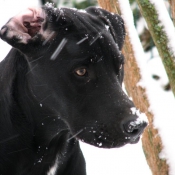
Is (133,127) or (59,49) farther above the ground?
(59,49)

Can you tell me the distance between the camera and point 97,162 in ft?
15.8

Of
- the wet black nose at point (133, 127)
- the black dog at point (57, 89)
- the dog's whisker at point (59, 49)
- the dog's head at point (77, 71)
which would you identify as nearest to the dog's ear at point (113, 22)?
the black dog at point (57, 89)

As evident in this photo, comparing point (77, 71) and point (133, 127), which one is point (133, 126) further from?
point (77, 71)

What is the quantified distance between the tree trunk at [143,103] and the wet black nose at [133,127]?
3.28 feet

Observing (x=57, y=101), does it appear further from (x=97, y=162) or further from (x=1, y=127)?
(x=97, y=162)

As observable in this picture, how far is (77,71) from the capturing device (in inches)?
110

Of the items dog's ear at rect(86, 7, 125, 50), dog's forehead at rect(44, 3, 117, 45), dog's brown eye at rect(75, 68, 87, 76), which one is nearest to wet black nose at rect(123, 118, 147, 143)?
dog's brown eye at rect(75, 68, 87, 76)

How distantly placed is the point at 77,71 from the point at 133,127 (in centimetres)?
47

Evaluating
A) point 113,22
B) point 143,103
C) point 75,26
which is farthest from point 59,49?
point 143,103

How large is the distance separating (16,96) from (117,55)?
697 mm

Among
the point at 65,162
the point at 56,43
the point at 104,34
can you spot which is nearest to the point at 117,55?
the point at 104,34

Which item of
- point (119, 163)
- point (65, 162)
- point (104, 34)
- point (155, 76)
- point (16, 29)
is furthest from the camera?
point (155, 76)

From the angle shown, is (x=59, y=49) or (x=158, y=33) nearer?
(x=59, y=49)

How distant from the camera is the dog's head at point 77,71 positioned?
2.73 m
